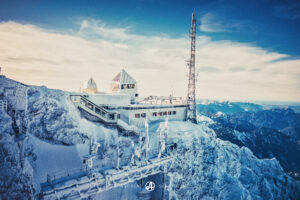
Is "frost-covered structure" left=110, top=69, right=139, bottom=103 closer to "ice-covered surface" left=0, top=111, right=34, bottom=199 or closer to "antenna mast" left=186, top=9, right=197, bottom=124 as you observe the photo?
"antenna mast" left=186, top=9, right=197, bottom=124

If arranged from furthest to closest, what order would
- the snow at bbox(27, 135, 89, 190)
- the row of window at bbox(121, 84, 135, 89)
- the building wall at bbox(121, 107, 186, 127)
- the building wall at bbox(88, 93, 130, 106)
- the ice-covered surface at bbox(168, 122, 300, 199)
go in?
Result: 1. the row of window at bbox(121, 84, 135, 89)
2. the building wall at bbox(121, 107, 186, 127)
3. the building wall at bbox(88, 93, 130, 106)
4. the ice-covered surface at bbox(168, 122, 300, 199)
5. the snow at bbox(27, 135, 89, 190)

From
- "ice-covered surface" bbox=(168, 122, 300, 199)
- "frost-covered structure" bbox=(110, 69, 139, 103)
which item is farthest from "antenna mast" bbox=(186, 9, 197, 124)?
"frost-covered structure" bbox=(110, 69, 139, 103)

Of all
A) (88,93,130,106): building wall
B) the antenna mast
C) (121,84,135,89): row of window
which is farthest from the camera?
the antenna mast

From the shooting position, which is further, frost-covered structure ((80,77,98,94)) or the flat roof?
frost-covered structure ((80,77,98,94))

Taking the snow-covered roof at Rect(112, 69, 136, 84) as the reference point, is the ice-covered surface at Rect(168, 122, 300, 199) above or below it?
below

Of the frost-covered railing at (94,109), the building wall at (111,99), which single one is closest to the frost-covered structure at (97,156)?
the frost-covered railing at (94,109)

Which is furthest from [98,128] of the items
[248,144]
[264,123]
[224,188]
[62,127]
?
[264,123]
